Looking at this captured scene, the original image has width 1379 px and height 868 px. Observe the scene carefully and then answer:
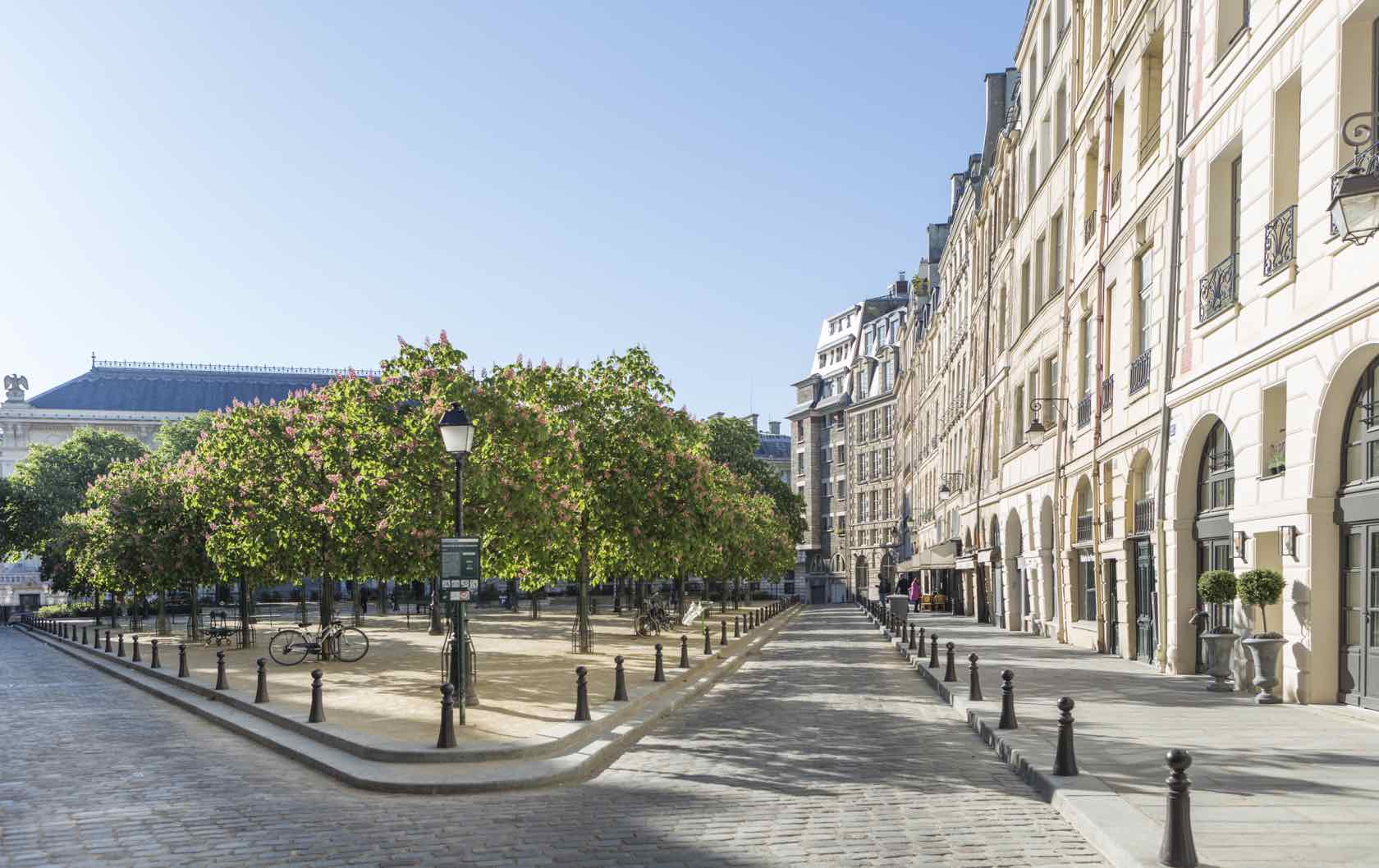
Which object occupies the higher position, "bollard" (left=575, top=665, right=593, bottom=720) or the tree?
the tree

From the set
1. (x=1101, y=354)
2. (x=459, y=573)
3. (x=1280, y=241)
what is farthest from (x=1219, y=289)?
(x=459, y=573)

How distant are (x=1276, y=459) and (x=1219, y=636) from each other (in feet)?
8.24

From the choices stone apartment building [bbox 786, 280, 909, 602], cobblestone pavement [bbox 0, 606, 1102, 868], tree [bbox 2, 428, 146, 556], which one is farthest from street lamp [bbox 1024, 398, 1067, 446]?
stone apartment building [bbox 786, 280, 909, 602]

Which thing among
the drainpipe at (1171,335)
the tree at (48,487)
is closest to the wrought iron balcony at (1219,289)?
the drainpipe at (1171,335)

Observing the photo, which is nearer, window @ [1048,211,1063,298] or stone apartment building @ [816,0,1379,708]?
stone apartment building @ [816,0,1379,708]

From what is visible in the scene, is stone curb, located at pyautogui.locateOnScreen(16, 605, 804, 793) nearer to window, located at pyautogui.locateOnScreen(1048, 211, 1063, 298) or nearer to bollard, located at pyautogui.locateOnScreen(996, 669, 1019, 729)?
bollard, located at pyautogui.locateOnScreen(996, 669, 1019, 729)

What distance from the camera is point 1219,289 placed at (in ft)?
58.9

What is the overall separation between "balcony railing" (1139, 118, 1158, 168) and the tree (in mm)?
55883

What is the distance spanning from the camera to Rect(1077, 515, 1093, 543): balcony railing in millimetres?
27812

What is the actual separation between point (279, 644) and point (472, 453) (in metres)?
12.9

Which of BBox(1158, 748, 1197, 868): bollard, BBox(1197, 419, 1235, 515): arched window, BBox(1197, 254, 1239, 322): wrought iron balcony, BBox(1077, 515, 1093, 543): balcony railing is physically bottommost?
BBox(1158, 748, 1197, 868): bollard

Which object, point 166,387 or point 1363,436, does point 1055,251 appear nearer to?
point 1363,436

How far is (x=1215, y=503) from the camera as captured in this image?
18.7 meters

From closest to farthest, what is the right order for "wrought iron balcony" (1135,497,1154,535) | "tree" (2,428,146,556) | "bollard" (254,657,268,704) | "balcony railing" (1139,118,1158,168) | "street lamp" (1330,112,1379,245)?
"street lamp" (1330,112,1379,245)
"bollard" (254,657,268,704)
"wrought iron balcony" (1135,497,1154,535)
"balcony railing" (1139,118,1158,168)
"tree" (2,428,146,556)
